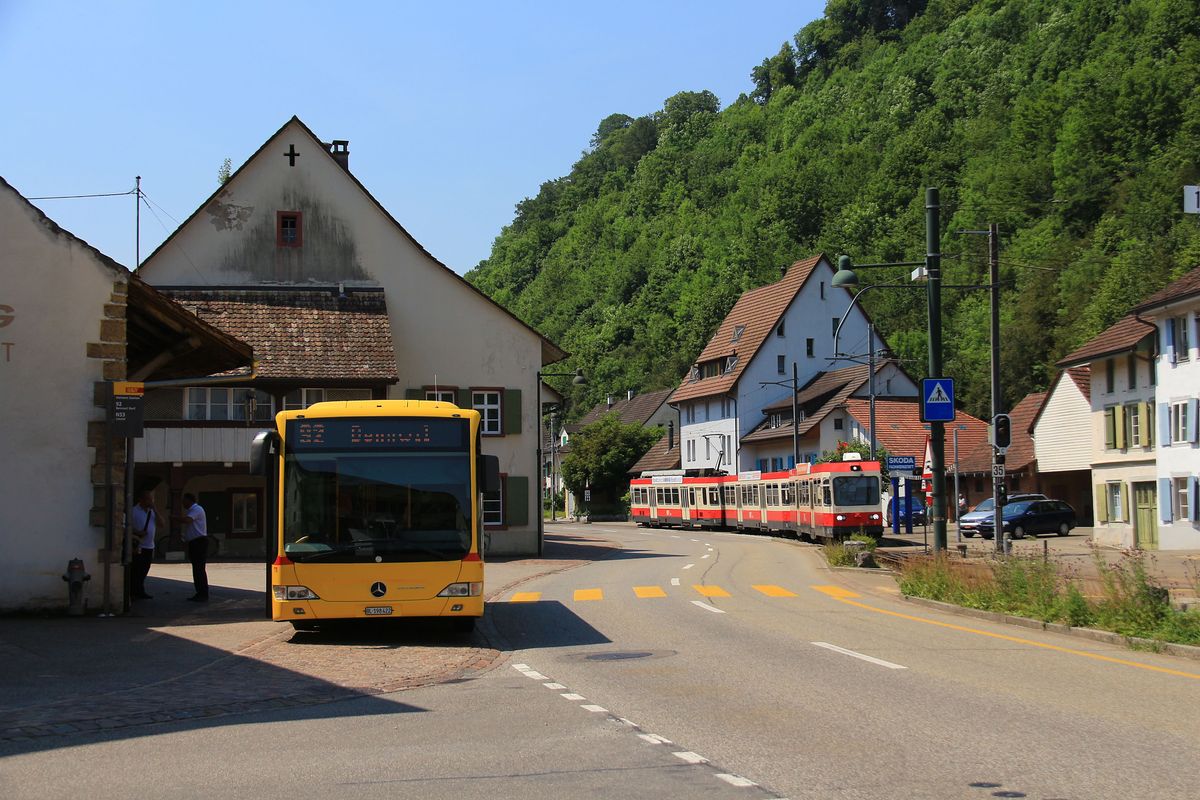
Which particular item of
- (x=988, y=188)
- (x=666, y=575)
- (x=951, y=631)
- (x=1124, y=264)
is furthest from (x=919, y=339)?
(x=951, y=631)

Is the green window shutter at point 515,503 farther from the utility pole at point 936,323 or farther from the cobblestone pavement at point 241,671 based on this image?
the cobblestone pavement at point 241,671

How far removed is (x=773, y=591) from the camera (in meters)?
25.5

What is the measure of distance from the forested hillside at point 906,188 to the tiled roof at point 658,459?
17469 mm

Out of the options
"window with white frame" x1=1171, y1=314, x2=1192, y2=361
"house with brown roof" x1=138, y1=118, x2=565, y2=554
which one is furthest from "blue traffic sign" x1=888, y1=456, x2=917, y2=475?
"house with brown roof" x1=138, y1=118, x2=565, y2=554

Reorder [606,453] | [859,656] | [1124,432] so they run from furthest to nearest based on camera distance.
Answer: [606,453]
[1124,432]
[859,656]

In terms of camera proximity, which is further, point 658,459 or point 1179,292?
point 658,459

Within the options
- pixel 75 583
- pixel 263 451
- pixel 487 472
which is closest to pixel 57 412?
pixel 75 583

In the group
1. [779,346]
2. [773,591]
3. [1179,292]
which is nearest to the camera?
[773,591]

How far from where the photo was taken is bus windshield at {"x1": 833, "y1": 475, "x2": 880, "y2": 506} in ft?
159

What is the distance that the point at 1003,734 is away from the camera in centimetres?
930

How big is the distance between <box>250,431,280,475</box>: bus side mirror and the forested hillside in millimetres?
48234

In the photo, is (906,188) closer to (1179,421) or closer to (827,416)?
(827,416)

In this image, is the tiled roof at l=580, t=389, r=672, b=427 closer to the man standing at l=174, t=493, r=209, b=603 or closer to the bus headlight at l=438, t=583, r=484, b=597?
the man standing at l=174, t=493, r=209, b=603

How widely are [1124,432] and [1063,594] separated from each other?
32485 mm
